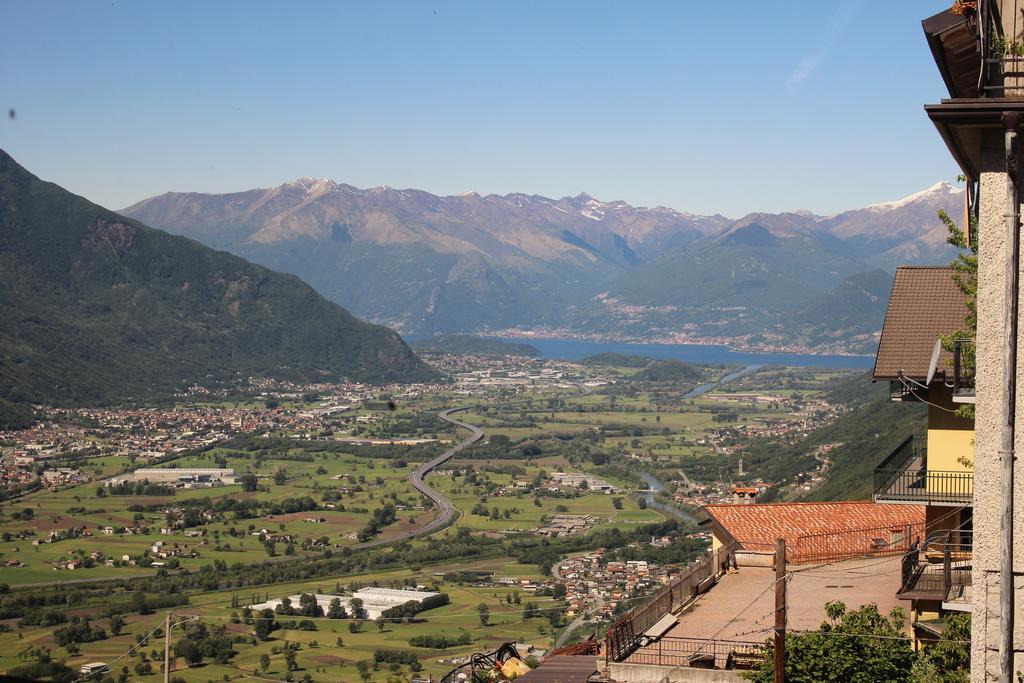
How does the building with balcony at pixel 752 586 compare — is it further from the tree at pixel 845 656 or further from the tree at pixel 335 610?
the tree at pixel 335 610

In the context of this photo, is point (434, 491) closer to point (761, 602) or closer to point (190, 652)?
point (190, 652)

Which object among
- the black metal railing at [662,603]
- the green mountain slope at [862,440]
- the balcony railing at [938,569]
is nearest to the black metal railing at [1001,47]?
the balcony railing at [938,569]

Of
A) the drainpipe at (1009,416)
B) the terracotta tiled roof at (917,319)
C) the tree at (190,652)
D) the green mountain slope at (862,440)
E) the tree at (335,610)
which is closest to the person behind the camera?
the drainpipe at (1009,416)

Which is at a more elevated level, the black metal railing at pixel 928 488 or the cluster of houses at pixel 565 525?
the black metal railing at pixel 928 488

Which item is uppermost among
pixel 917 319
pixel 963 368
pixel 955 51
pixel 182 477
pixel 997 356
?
pixel 955 51

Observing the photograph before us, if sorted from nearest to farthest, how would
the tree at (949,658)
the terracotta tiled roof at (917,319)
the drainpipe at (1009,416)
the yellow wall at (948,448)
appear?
the drainpipe at (1009,416), the tree at (949,658), the yellow wall at (948,448), the terracotta tiled roof at (917,319)

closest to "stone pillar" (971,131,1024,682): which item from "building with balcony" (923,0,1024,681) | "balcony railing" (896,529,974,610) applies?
"building with balcony" (923,0,1024,681)

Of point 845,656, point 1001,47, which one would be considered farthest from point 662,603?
point 1001,47
